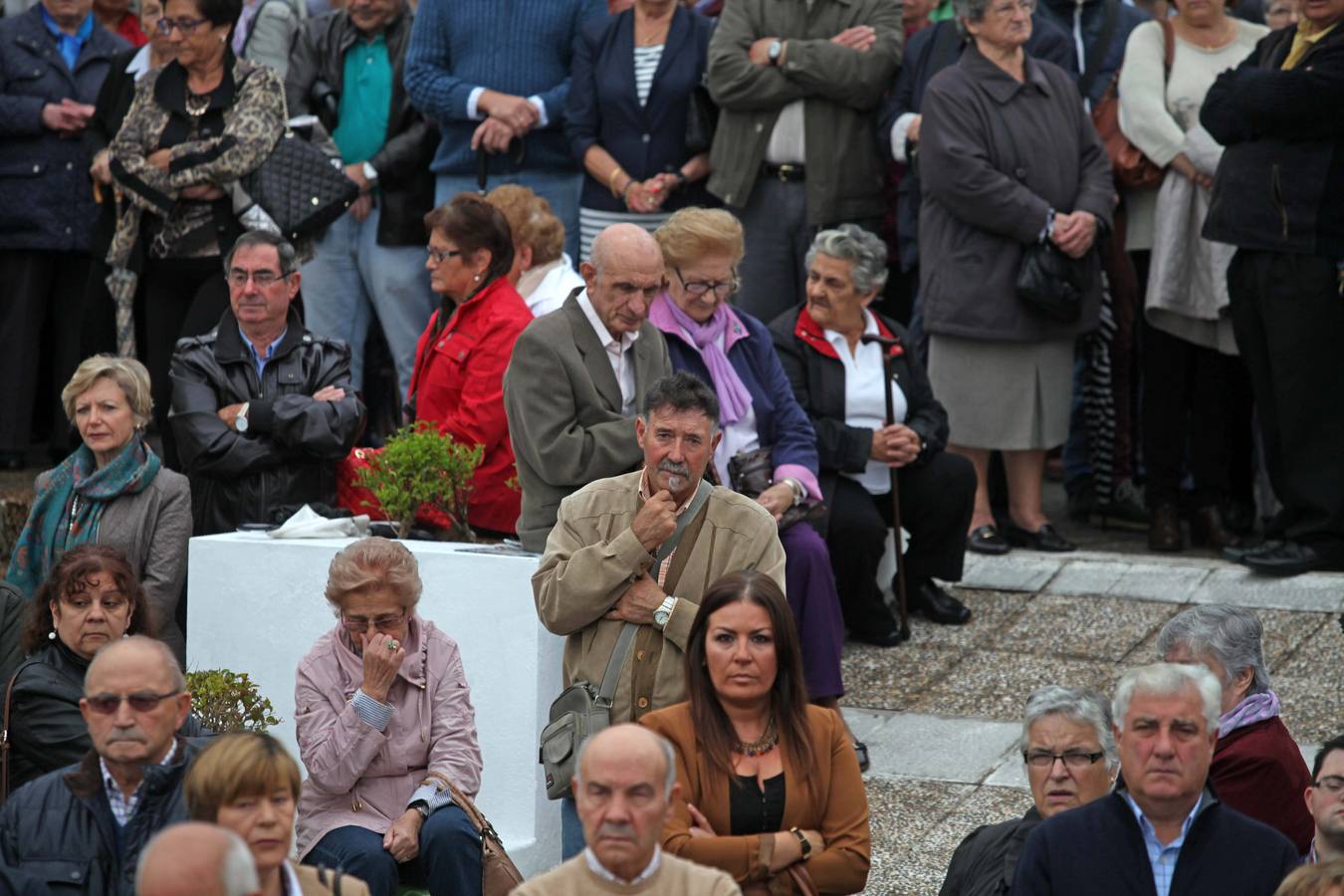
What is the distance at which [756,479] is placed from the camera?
771 centimetres

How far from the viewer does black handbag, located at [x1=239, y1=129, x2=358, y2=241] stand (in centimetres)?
932

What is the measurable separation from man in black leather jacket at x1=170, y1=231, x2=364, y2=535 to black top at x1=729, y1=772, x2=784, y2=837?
2852mm

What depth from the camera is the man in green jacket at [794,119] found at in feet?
31.9

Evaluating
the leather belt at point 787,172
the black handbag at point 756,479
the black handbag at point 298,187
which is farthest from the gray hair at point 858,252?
the black handbag at point 298,187

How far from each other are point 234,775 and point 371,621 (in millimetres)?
1430

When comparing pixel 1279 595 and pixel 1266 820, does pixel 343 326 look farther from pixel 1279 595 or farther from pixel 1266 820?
pixel 1266 820

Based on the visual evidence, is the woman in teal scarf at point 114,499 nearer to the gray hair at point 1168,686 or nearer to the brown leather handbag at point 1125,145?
the gray hair at point 1168,686

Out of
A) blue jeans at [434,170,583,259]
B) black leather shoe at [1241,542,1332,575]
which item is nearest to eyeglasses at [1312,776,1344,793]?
Answer: black leather shoe at [1241,542,1332,575]

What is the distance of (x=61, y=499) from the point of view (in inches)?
293

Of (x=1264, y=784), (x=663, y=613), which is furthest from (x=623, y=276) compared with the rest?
(x=1264, y=784)

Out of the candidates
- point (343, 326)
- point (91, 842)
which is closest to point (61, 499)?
point (91, 842)

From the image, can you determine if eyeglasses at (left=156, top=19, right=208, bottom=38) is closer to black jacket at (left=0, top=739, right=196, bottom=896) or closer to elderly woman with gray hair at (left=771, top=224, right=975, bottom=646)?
elderly woman with gray hair at (left=771, top=224, right=975, bottom=646)

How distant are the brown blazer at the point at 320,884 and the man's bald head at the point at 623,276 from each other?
2.75m

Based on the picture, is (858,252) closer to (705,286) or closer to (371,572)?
(705,286)
